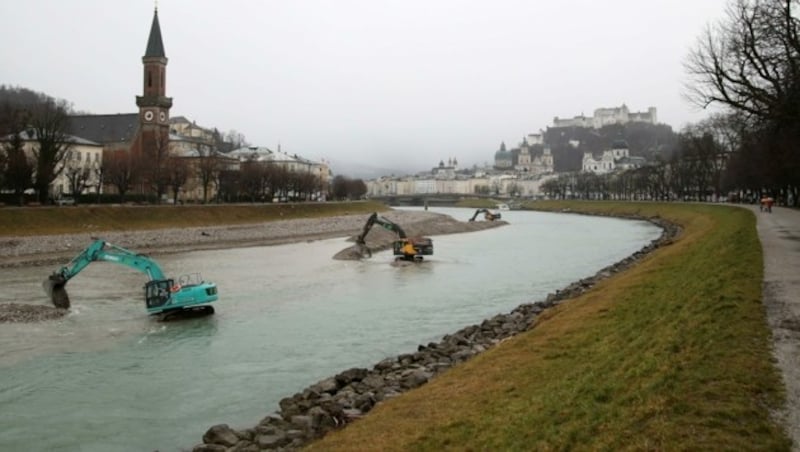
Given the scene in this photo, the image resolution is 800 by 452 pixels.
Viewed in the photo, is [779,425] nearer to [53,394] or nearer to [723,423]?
[723,423]

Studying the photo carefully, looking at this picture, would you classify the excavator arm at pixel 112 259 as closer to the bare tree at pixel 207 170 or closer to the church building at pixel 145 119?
the bare tree at pixel 207 170

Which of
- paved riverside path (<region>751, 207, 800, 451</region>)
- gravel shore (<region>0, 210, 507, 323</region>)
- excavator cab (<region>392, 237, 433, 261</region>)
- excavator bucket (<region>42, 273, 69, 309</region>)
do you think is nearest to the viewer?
paved riverside path (<region>751, 207, 800, 451</region>)

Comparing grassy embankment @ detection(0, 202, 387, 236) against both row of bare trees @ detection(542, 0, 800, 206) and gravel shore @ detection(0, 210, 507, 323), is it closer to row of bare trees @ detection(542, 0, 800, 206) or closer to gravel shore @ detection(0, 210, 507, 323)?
gravel shore @ detection(0, 210, 507, 323)

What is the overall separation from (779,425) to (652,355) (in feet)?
10.8

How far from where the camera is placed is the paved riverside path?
322 inches

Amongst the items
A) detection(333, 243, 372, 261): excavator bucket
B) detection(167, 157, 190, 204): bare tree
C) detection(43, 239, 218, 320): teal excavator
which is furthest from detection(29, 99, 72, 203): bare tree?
detection(43, 239, 218, 320): teal excavator

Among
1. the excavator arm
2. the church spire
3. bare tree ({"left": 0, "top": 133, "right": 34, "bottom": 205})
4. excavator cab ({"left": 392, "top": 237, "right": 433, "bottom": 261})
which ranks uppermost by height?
the church spire

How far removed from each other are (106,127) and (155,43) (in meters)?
13.6

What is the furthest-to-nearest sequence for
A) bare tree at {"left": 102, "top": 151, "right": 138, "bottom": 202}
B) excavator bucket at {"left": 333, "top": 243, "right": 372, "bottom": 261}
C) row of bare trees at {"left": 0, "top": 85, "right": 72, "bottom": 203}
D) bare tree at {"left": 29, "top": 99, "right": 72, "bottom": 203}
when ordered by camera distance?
1. bare tree at {"left": 102, "top": 151, "right": 138, "bottom": 202}
2. bare tree at {"left": 29, "top": 99, "right": 72, "bottom": 203}
3. row of bare trees at {"left": 0, "top": 85, "right": 72, "bottom": 203}
4. excavator bucket at {"left": 333, "top": 243, "right": 372, "bottom": 261}

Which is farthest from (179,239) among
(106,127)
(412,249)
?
(106,127)

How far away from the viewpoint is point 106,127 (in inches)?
3802

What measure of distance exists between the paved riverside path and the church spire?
87.6 metres

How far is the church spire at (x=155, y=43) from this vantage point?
96000 mm

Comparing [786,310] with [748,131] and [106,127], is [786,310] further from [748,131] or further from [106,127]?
[106,127]
